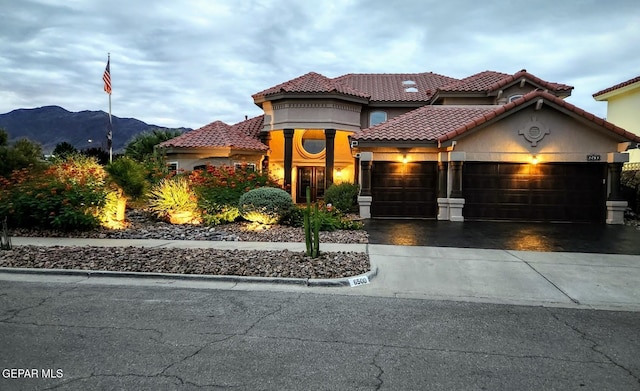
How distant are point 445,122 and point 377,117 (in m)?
6.68

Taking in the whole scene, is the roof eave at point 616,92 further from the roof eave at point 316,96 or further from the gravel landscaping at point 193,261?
the gravel landscaping at point 193,261

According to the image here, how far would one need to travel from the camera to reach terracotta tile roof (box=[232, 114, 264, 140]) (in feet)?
83.6

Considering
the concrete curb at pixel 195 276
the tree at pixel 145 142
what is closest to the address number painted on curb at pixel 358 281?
the concrete curb at pixel 195 276

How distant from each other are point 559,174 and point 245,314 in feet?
51.6

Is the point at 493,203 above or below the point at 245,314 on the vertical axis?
above

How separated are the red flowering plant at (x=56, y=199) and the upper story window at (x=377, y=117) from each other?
1578 centimetres

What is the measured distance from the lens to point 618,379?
396 cm

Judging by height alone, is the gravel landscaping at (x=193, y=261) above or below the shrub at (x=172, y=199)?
below

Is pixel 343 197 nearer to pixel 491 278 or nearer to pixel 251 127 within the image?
pixel 251 127

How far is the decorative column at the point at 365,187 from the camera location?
1764 cm

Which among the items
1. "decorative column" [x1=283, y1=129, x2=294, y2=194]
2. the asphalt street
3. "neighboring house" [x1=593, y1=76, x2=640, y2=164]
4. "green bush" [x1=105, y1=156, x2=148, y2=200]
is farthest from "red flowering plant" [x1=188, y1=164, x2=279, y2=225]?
"neighboring house" [x1=593, y1=76, x2=640, y2=164]

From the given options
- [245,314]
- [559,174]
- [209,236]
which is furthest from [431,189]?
[245,314]

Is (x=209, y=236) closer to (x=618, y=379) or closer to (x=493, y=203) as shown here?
(x=618, y=379)

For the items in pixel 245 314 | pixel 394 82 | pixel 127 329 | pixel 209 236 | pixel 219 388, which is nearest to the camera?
pixel 219 388
